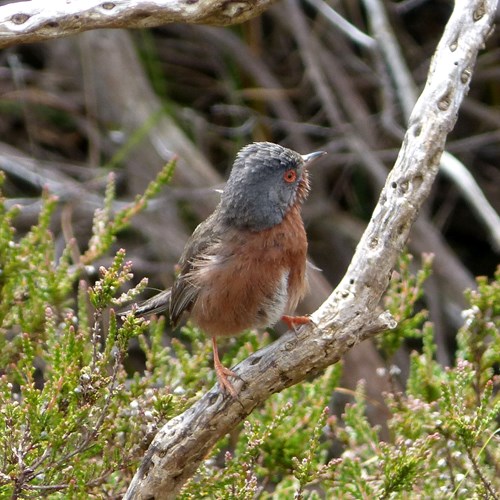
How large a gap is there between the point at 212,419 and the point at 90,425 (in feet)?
1.53

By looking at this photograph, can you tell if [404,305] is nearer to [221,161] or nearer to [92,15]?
[92,15]

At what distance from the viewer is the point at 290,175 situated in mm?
4219

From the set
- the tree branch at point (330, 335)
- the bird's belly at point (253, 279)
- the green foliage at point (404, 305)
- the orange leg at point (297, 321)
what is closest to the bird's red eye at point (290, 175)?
the bird's belly at point (253, 279)

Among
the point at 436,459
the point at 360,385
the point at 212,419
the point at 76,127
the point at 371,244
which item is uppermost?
the point at 76,127

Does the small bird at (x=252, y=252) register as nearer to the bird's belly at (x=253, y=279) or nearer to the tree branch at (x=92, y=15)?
the bird's belly at (x=253, y=279)

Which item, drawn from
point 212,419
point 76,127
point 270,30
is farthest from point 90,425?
point 270,30

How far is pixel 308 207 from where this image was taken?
299 inches

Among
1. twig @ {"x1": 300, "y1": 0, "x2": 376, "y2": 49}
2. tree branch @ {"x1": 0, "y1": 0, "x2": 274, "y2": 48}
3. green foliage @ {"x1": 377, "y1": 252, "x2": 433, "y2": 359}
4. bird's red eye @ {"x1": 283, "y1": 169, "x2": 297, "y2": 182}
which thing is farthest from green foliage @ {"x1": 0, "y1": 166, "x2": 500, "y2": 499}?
twig @ {"x1": 300, "y1": 0, "x2": 376, "y2": 49}

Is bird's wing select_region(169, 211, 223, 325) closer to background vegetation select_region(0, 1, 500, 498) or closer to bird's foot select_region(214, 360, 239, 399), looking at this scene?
background vegetation select_region(0, 1, 500, 498)

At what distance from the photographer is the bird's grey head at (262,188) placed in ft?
13.4

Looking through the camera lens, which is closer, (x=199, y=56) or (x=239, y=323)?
(x=239, y=323)

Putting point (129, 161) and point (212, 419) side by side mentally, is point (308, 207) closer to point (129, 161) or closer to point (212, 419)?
point (129, 161)

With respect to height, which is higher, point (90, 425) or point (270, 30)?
point (270, 30)

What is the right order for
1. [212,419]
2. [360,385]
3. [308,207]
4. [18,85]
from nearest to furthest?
[212,419] → [360,385] → [18,85] → [308,207]
